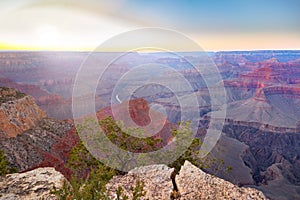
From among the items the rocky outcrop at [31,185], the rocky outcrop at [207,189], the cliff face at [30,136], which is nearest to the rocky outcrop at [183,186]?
the rocky outcrop at [207,189]

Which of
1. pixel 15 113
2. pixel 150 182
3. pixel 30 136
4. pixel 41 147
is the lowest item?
pixel 41 147

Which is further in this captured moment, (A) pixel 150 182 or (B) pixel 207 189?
(A) pixel 150 182

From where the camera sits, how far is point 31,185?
9.74m

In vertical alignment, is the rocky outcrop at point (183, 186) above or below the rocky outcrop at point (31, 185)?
above

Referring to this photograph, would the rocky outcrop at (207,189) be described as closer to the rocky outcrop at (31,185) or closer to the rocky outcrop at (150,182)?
the rocky outcrop at (150,182)

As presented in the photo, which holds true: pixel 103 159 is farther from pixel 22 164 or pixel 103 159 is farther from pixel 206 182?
pixel 22 164

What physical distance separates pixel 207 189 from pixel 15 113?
27.6 meters

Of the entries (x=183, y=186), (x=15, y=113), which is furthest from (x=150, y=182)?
(x=15, y=113)

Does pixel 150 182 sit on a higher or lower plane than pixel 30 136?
higher

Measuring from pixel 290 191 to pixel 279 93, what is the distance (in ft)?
263

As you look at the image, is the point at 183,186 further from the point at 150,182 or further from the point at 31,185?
the point at 31,185

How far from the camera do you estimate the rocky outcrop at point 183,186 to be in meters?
8.47

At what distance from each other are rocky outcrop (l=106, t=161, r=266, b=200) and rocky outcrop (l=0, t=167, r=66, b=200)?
87.7 inches

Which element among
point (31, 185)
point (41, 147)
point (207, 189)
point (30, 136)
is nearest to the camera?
point (207, 189)
